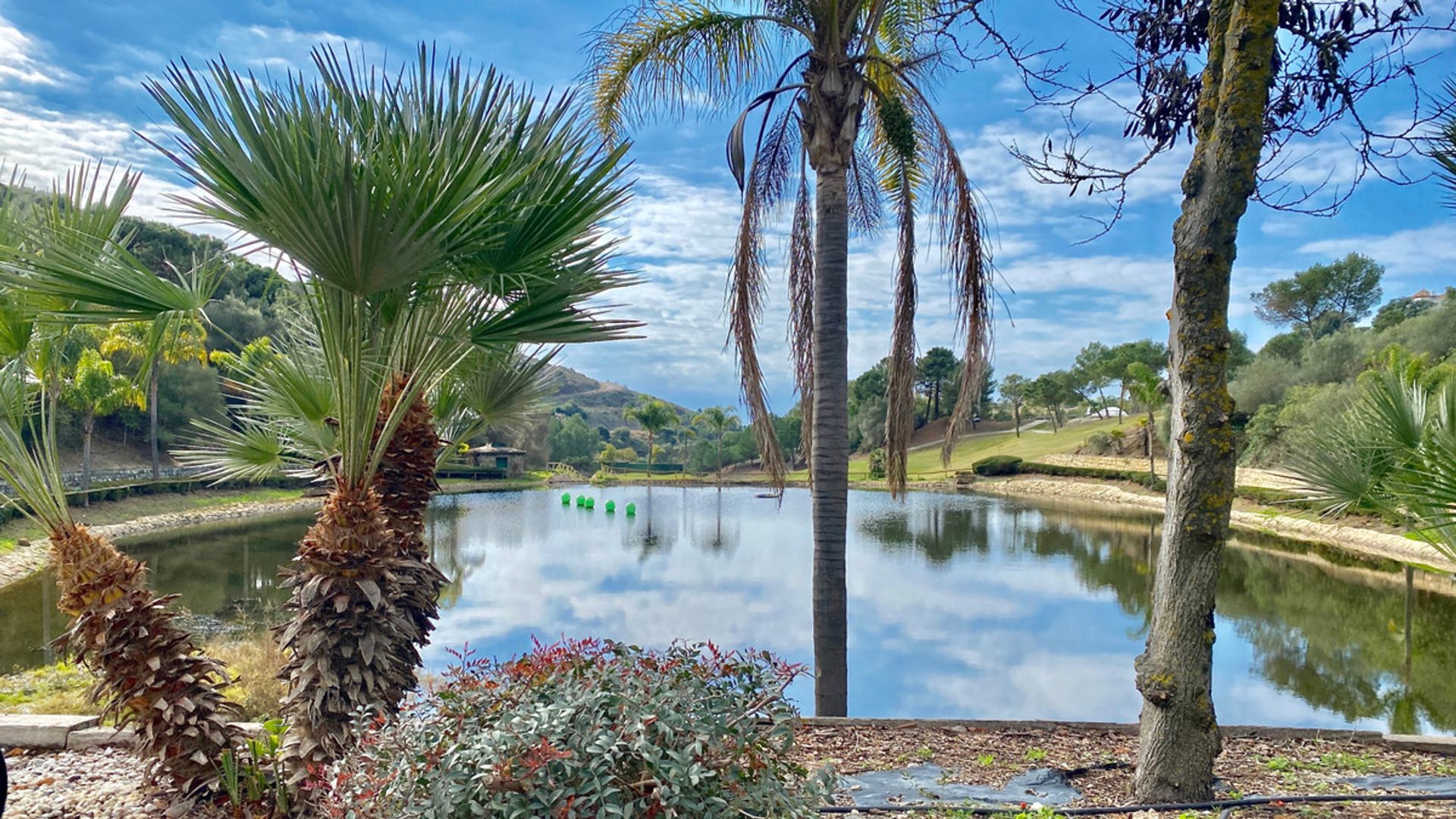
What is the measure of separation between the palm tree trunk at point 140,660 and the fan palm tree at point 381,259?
1.24 feet

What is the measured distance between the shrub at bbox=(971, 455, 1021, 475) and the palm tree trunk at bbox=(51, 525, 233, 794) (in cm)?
3805

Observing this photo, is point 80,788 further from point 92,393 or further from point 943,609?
point 92,393

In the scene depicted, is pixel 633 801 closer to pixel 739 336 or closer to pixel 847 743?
pixel 847 743

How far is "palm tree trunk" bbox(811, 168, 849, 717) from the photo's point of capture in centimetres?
512

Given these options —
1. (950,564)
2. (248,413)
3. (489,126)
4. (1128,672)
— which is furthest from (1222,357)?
(950,564)

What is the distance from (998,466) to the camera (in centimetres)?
3825

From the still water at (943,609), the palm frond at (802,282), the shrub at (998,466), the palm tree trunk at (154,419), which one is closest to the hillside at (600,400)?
the shrub at (998,466)

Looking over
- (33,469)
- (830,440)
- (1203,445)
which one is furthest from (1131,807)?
(33,469)

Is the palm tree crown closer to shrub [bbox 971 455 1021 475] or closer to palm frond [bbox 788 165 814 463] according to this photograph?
palm frond [bbox 788 165 814 463]

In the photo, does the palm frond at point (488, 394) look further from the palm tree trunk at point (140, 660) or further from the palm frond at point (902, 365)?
the palm frond at point (902, 365)

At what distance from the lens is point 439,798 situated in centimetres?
178

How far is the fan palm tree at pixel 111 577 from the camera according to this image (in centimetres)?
310

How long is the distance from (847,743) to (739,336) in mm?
2751

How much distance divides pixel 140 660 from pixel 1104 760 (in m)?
4.20
